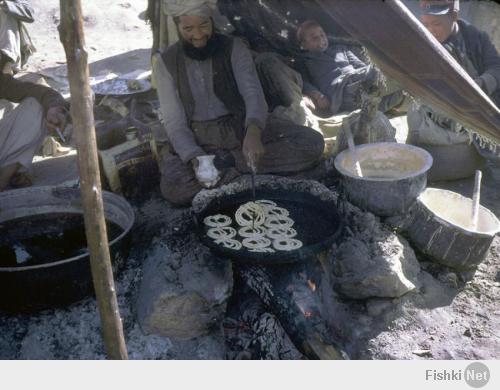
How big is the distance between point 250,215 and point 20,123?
287 cm

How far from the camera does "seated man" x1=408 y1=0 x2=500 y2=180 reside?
4281 mm

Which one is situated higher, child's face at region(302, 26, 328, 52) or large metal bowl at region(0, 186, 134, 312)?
child's face at region(302, 26, 328, 52)

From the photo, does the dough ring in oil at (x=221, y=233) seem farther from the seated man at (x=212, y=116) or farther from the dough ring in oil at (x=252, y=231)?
the seated man at (x=212, y=116)

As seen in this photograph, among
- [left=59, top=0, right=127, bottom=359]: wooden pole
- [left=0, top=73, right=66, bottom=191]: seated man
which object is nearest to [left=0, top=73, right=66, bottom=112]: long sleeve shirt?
[left=0, top=73, right=66, bottom=191]: seated man

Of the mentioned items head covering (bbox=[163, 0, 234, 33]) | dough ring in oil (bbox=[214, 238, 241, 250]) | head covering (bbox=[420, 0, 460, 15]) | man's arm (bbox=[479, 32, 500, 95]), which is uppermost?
head covering (bbox=[420, 0, 460, 15])

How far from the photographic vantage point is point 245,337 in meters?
3.04

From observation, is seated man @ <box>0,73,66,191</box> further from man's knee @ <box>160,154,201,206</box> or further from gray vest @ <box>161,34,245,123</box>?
man's knee @ <box>160,154,201,206</box>

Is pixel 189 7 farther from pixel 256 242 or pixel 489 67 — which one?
pixel 489 67

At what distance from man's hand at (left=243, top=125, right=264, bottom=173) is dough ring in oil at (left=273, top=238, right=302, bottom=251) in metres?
0.78

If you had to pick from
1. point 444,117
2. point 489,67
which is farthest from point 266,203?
point 489,67

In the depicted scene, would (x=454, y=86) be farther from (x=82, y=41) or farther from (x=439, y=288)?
(x=82, y=41)

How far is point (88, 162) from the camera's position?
1.89m

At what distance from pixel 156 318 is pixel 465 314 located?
2.04 meters

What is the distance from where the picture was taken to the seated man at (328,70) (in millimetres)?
5613
